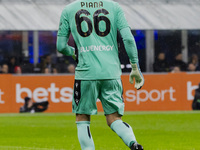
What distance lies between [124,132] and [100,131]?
7.18 metres

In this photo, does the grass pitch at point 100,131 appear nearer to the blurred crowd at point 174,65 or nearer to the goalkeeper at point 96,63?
the blurred crowd at point 174,65

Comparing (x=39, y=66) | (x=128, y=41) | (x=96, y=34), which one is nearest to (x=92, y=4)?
(x=96, y=34)

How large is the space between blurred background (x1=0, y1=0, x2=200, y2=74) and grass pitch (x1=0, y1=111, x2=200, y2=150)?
430 centimetres

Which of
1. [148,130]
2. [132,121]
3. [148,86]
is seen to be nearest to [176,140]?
[148,130]

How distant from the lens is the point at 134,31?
24.1m

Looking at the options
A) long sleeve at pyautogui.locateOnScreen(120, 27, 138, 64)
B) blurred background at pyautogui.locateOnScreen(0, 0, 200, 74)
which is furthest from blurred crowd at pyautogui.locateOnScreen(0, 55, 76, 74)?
long sleeve at pyautogui.locateOnScreen(120, 27, 138, 64)

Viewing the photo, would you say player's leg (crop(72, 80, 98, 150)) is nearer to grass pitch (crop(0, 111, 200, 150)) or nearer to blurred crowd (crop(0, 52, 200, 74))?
grass pitch (crop(0, 111, 200, 150))

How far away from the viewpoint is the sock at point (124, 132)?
600 centimetres

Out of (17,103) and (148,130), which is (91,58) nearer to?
(148,130)

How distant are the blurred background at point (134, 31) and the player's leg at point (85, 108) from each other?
15.2 meters

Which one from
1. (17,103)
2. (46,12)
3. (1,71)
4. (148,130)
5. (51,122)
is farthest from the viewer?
(46,12)

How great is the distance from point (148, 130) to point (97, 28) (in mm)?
7348

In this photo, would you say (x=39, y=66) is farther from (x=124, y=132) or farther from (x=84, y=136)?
(x=124, y=132)

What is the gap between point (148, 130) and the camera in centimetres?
1334
